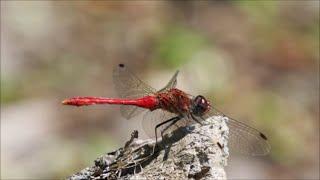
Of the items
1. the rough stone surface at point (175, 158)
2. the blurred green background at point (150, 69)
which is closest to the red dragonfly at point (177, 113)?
the rough stone surface at point (175, 158)

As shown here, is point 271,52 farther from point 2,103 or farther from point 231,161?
point 2,103

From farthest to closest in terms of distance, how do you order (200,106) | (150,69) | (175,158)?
(150,69) < (200,106) < (175,158)

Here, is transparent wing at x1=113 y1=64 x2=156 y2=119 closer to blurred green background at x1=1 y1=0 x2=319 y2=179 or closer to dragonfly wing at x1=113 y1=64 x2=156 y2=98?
dragonfly wing at x1=113 y1=64 x2=156 y2=98

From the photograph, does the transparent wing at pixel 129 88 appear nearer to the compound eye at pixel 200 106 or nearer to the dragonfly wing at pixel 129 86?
the dragonfly wing at pixel 129 86

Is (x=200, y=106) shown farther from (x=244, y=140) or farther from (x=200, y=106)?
(x=244, y=140)

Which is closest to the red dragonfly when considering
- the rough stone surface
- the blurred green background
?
the rough stone surface

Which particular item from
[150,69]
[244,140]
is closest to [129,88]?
[244,140]
